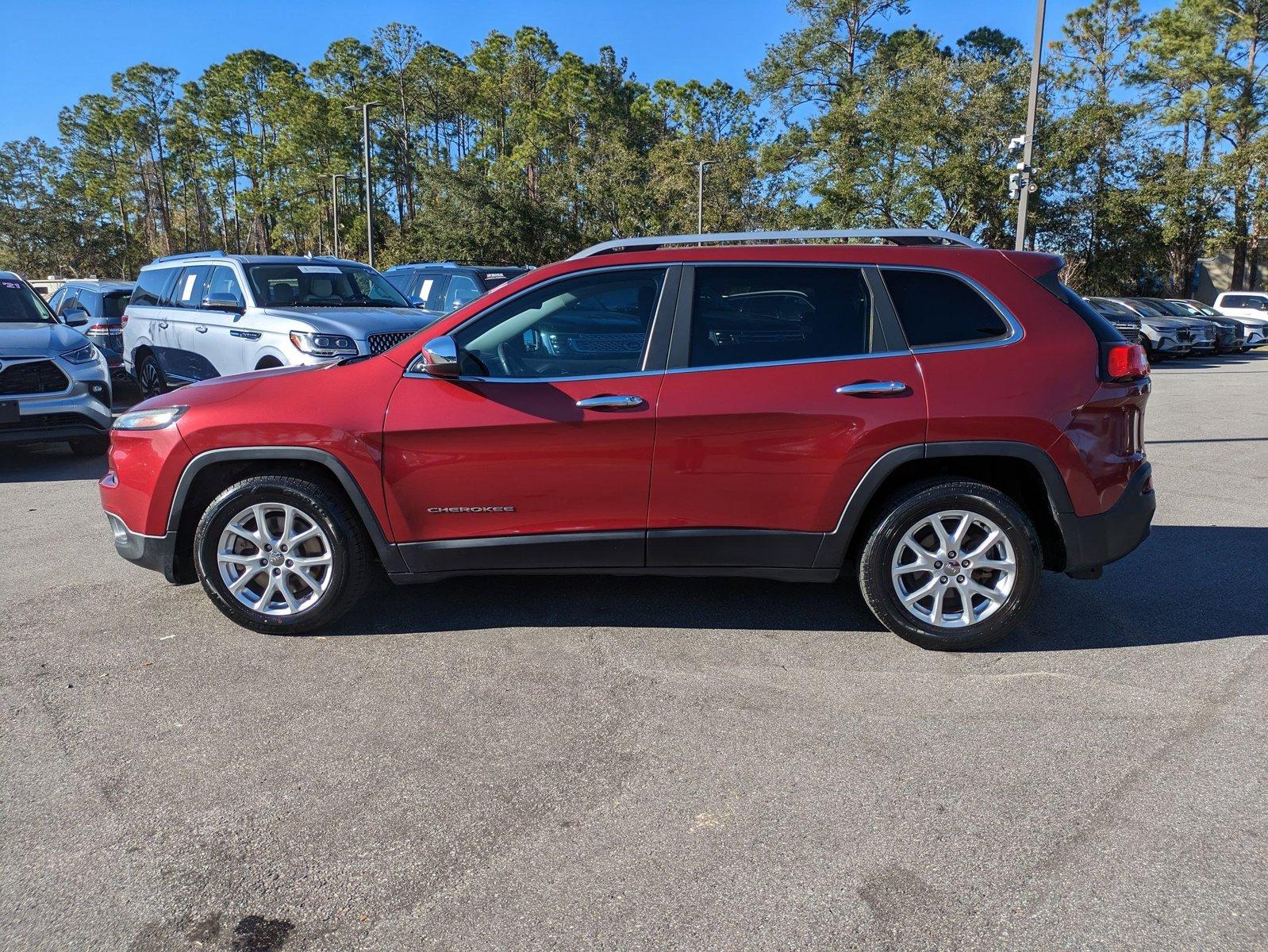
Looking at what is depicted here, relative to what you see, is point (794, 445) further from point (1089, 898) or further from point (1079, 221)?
point (1079, 221)

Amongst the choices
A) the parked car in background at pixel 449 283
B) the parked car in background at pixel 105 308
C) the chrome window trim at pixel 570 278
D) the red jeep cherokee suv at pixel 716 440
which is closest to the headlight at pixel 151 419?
the red jeep cherokee suv at pixel 716 440

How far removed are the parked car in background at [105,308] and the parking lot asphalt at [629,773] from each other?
11.5 metres

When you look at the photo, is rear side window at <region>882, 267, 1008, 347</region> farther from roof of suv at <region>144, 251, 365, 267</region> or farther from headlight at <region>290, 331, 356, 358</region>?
roof of suv at <region>144, 251, 365, 267</region>

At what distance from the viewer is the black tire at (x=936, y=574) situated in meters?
4.09

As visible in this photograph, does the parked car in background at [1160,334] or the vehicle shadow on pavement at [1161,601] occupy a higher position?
the parked car in background at [1160,334]

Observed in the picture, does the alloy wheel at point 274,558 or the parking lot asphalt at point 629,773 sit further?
the alloy wheel at point 274,558

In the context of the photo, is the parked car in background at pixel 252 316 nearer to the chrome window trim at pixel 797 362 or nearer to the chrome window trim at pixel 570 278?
the chrome window trim at pixel 570 278

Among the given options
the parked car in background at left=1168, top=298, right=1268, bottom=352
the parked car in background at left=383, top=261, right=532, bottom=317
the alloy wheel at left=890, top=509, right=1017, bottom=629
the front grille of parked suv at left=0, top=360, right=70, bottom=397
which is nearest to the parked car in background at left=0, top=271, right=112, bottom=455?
the front grille of parked suv at left=0, top=360, right=70, bottom=397

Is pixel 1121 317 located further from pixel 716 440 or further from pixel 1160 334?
pixel 716 440

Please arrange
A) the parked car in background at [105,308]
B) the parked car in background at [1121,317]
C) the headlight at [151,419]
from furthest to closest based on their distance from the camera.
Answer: the parked car in background at [1121,317] < the parked car in background at [105,308] < the headlight at [151,419]

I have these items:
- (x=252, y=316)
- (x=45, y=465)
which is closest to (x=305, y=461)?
(x=252, y=316)

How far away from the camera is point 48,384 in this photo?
835 cm

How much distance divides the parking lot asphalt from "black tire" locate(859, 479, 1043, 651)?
17cm

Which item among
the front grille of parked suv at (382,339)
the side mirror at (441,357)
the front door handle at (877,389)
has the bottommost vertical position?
the front door handle at (877,389)
